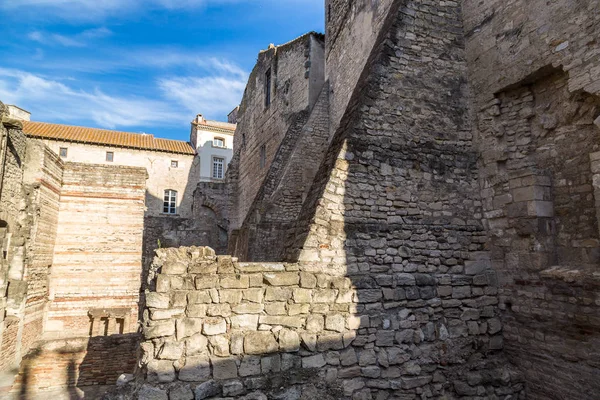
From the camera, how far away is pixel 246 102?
1967cm

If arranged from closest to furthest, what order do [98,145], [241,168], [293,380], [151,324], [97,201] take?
[151,324] < [293,380] < [97,201] < [241,168] < [98,145]

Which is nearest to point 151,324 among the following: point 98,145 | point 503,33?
point 503,33

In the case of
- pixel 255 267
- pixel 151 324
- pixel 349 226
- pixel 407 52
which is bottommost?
pixel 151 324

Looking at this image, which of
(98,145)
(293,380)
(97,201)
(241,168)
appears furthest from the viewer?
(98,145)

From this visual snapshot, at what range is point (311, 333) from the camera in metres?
4.66

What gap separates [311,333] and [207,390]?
1322 mm

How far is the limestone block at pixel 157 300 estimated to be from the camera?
4.20m

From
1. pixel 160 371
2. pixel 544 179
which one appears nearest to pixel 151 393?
pixel 160 371

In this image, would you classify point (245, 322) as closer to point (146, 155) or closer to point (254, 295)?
point (254, 295)

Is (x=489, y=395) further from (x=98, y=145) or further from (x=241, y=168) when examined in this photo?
(x=98, y=145)

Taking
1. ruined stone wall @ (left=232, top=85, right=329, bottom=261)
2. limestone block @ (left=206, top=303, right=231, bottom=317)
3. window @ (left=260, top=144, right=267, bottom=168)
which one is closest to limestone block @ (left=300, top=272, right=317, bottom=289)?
limestone block @ (left=206, top=303, right=231, bottom=317)

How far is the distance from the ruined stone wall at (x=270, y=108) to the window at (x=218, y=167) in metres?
9.80

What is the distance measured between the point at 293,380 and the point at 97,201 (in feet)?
37.0

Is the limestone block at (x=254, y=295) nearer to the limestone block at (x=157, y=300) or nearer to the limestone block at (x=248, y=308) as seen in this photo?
the limestone block at (x=248, y=308)
